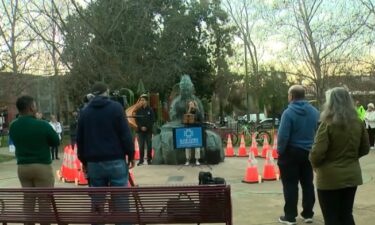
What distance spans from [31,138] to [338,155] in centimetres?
341

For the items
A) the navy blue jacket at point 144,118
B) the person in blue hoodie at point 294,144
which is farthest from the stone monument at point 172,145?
the person in blue hoodie at point 294,144

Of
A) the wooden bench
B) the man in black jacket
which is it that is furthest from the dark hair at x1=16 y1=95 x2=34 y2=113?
the wooden bench

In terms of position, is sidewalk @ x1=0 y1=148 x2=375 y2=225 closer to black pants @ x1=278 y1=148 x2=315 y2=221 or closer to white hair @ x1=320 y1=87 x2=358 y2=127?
black pants @ x1=278 y1=148 x2=315 y2=221

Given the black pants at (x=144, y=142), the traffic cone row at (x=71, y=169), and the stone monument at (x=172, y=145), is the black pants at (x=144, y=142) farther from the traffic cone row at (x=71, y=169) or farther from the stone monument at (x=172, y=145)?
the traffic cone row at (x=71, y=169)

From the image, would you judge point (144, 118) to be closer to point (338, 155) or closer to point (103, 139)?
point (103, 139)

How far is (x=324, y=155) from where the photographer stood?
16.6ft

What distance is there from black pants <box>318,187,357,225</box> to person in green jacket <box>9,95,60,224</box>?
124 inches

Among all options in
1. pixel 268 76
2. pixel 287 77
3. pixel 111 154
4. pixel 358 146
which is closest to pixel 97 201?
pixel 111 154

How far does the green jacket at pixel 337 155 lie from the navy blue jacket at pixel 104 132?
204cm

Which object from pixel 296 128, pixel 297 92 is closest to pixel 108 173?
pixel 296 128

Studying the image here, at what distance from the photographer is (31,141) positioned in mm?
6105

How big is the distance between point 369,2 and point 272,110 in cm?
2645

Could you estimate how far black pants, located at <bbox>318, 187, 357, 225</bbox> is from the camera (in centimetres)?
509

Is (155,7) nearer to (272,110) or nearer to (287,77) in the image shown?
(287,77)
